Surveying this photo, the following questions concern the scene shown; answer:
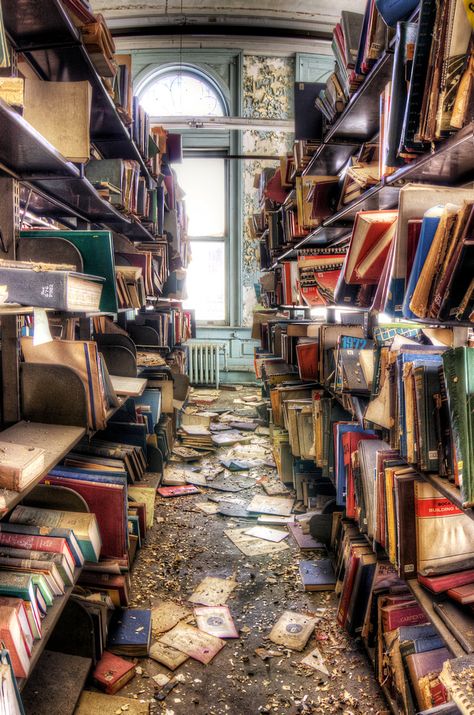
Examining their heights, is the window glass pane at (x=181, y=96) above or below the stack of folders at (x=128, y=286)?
above

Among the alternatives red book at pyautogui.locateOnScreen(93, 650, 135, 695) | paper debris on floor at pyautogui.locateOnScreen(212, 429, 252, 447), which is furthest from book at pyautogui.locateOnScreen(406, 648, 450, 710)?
paper debris on floor at pyautogui.locateOnScreen(212, 429, 252, 447)

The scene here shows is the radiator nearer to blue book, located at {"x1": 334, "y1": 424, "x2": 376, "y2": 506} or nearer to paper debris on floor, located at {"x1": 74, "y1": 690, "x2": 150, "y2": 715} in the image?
blue book, located at {"x1": 334, "y1": 424, "x2": 376, "y2": 506}

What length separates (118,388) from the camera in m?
2.64

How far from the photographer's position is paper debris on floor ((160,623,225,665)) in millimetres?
2079

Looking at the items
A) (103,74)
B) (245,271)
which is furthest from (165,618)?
(245,271)

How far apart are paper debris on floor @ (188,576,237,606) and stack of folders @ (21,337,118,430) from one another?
41.2 inches

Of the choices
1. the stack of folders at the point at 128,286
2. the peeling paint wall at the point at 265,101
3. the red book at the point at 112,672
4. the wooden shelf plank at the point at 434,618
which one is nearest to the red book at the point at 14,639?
the red book at the point at 112,672

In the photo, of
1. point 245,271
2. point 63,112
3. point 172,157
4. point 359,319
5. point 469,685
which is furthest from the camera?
point 245,271

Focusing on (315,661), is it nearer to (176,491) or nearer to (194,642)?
(194,642)

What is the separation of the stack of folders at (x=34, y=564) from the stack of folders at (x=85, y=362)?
38cm

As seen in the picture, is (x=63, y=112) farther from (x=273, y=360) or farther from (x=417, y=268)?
(x=273, y=360)

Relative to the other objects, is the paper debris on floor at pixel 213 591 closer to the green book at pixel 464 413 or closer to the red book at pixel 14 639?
the red book at pixel 14 639

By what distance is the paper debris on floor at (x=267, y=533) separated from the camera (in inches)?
123

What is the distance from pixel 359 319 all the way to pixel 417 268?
1664 millimetres
